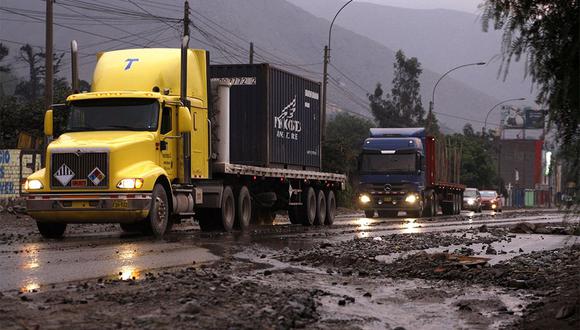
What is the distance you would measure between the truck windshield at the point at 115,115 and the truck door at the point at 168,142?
0.25 metres

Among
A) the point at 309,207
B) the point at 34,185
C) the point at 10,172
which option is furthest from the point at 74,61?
the point at 10,172

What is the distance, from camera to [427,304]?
9.61 meters

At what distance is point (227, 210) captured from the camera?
2219 cm

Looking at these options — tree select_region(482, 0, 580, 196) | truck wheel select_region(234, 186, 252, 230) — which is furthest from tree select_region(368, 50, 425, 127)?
tree select_region(482, 0, 580, 196)

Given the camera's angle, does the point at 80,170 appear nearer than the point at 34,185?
Yes

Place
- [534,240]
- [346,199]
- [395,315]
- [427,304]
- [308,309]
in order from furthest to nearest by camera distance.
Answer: [346,199]
[534,240]
[427,304]
[395,315]
[308,309]

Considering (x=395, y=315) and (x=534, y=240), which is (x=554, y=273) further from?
(x=534, y=240)

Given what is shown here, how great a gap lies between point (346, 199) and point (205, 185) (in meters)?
33.8

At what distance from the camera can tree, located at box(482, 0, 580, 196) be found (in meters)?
7.40

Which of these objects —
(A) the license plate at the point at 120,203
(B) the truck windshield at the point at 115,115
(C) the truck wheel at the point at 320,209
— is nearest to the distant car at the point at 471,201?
(C) the truck wheel at the point at 320,209

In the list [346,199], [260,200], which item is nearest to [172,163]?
[260,200]

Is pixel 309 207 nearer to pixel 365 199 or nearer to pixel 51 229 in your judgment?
pixel 51 229

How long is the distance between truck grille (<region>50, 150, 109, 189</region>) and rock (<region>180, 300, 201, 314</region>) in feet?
33.2

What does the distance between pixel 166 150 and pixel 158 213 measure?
1.42 meters
